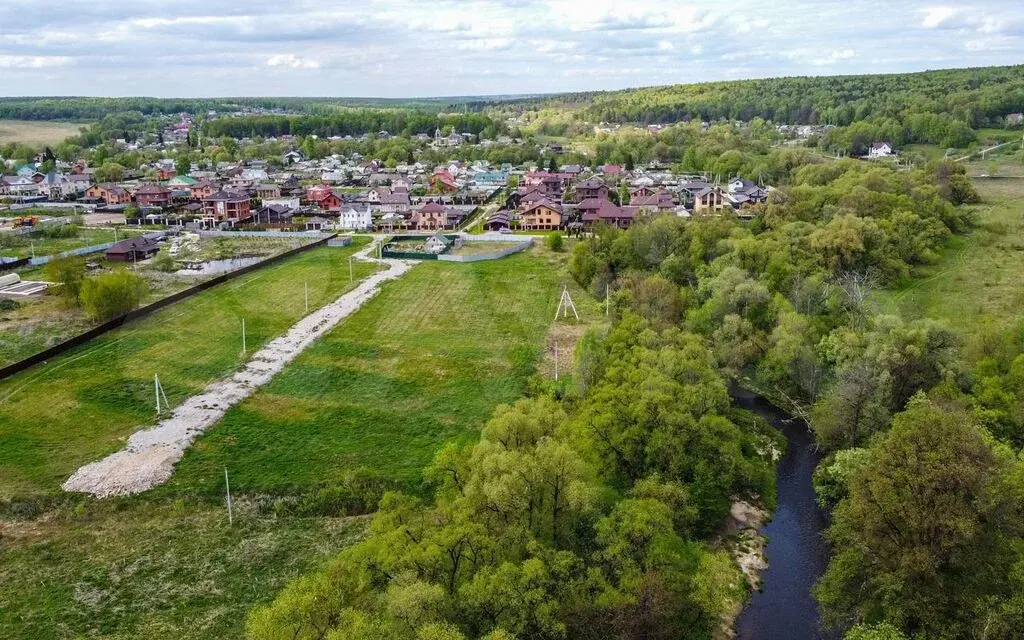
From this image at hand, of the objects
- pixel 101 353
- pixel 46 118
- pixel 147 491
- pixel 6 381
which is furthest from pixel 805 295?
pixel 46 118

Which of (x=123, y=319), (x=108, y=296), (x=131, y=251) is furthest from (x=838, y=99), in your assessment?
(x=108, y=296)

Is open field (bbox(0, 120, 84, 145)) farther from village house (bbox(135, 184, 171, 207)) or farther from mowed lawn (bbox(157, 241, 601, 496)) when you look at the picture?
mowed lawn (bbox(157, 241, 601, 496))

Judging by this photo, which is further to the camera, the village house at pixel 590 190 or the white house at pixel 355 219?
the village house at pixel 590 190

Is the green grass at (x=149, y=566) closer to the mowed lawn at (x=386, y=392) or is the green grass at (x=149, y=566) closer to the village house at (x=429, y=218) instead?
the mowed lawn at (x=386, y=392)

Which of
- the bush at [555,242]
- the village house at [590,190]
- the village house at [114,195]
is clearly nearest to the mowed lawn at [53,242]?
the village house at [114,195]

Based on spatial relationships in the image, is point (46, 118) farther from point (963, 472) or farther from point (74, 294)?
point (963, 472)

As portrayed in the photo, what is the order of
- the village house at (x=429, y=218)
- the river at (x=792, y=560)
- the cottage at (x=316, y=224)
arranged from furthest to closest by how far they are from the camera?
the cottage at (x=316, y=224)
the village house at (x=429, y=218)
the river at (x=792, y=560)
